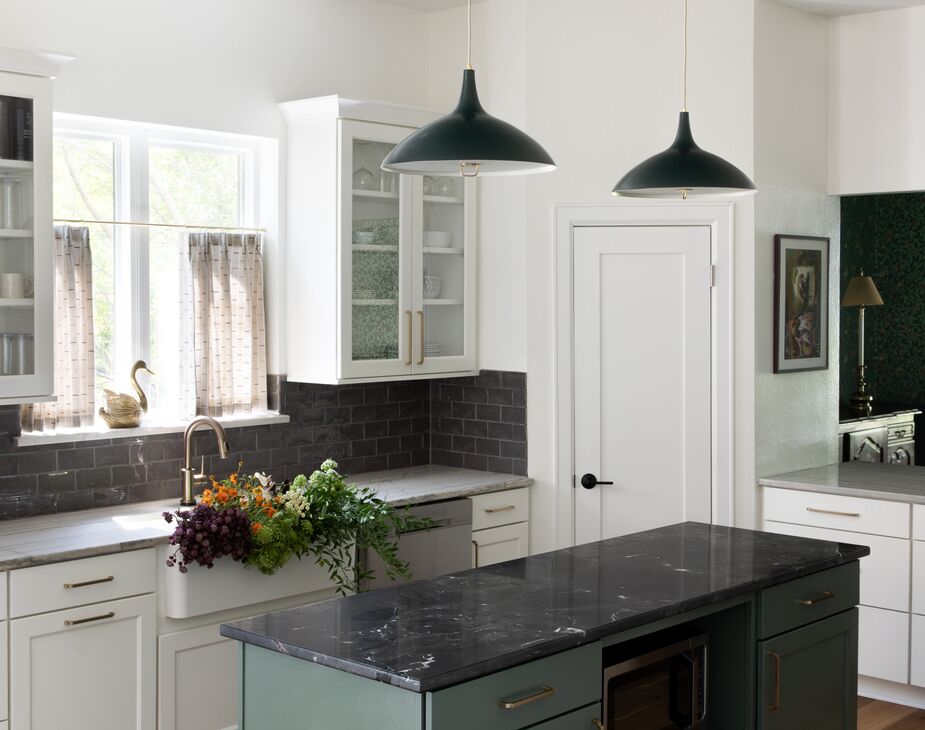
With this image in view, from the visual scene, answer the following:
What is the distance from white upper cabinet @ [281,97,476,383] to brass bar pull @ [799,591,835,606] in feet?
7.23

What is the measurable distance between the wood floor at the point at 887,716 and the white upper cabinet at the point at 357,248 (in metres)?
2.37

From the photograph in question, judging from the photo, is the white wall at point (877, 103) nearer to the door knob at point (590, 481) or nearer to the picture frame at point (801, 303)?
the picture frame at point (801, 303)

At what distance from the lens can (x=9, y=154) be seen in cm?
362

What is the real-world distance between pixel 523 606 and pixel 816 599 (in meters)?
1.08

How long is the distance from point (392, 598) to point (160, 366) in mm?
2118

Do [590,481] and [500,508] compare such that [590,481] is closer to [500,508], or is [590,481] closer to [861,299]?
[500,508]

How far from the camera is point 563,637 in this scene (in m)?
2.50

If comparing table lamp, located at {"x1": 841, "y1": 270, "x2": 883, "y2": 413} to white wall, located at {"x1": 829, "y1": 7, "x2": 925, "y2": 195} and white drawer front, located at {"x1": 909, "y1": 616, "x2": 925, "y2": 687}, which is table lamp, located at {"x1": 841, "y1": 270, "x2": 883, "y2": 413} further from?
white drawer front, located at {"x1": 909, "y1": 616, "x2": 925, "y2": 687}

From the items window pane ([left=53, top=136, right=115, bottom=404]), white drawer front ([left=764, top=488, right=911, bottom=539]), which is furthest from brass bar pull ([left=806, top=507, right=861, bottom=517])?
window pane ([left=53, top=136, right=115, bottom=404])

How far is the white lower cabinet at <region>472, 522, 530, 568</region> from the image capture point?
194 inches

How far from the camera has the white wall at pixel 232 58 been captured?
416cm

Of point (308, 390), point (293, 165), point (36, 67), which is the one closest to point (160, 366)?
point (308, 390)

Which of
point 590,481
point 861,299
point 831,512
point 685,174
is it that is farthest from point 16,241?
point 861,299

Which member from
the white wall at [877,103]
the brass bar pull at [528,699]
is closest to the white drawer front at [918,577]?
the white wall at [877,103]
